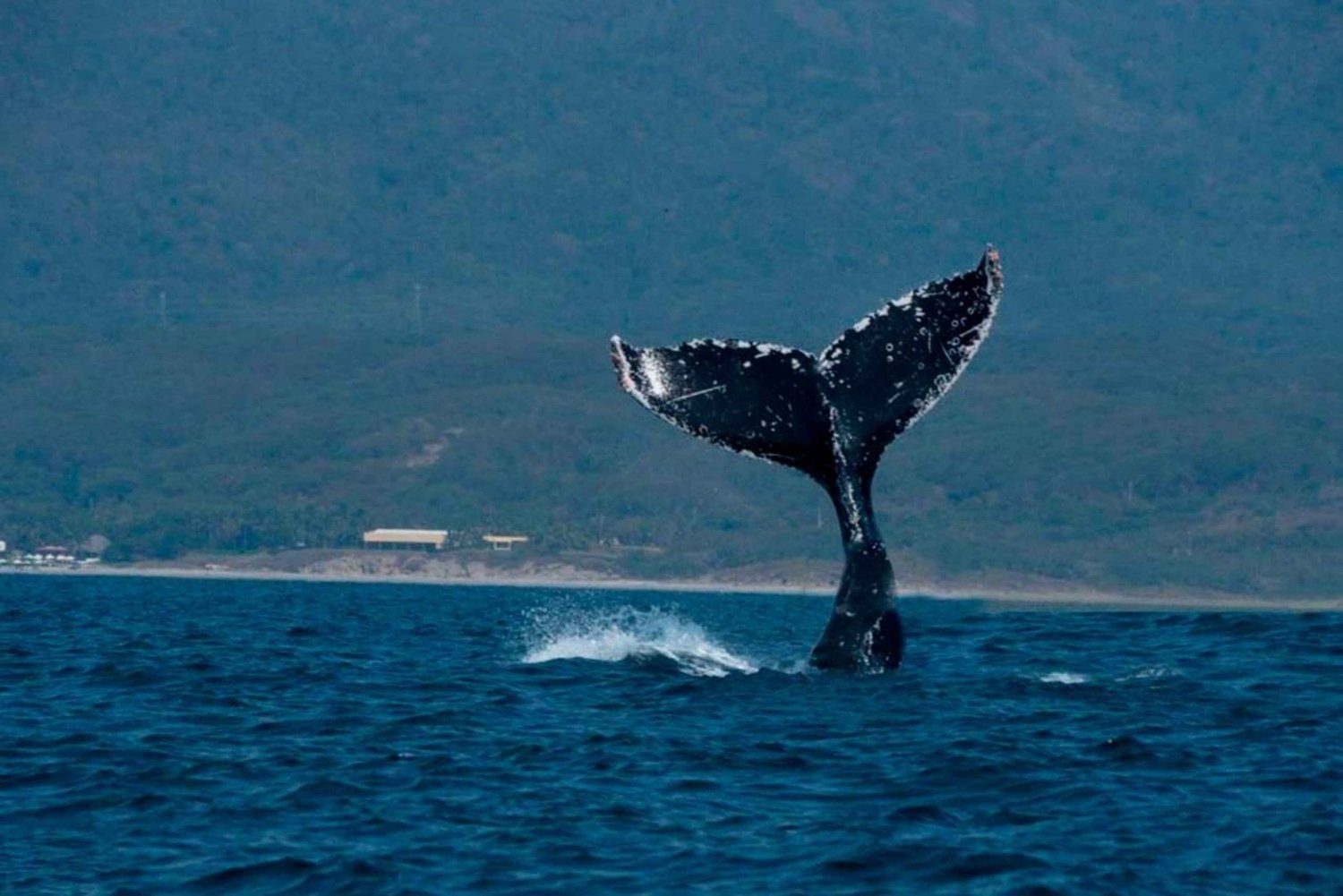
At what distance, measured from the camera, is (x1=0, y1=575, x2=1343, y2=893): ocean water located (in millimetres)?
14555

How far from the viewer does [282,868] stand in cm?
1468

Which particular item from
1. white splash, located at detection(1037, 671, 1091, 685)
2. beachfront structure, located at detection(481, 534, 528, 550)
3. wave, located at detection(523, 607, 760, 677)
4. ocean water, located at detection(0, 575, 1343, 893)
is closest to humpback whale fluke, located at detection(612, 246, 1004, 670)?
ocean water, located at detection(0, 575, 1343, 893)

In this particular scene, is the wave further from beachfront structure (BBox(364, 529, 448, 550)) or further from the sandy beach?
beachfront structure (BBox(364, 529, 448, 550))

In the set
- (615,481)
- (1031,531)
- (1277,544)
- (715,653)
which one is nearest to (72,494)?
(615,481)

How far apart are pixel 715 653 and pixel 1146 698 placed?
697cm

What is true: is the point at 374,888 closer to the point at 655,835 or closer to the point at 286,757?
the point at 655,835

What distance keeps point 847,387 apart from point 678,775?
15.3 feet

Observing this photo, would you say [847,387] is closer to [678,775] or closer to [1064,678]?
[678,775]

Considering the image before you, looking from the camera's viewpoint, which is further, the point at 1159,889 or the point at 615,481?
the point at 615,481

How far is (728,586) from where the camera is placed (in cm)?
15325

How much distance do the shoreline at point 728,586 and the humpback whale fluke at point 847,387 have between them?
11916 cm

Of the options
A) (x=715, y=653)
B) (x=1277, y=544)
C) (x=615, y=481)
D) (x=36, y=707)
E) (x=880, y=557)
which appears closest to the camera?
(x=880, y=557)

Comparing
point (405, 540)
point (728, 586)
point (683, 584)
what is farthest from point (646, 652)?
point (405, 540)

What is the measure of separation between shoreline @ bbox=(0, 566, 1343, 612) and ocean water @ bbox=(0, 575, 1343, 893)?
115644 millimetres
